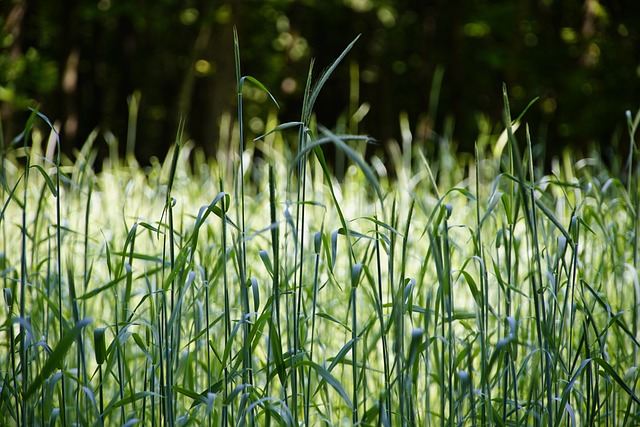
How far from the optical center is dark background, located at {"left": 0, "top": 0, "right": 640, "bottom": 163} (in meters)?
7.03

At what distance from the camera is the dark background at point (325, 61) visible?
7.03m

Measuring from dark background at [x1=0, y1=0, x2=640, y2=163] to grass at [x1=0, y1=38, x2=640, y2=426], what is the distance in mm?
2959

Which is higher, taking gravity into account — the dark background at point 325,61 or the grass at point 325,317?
the dark background at point 325,61

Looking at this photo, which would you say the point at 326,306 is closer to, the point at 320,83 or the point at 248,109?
the point at 320,83

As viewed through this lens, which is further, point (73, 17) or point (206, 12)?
point (73, 17)

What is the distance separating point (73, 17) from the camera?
870 cm

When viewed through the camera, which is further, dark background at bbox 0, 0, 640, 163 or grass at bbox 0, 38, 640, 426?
dark background at bbox 0, 0, 640, 163

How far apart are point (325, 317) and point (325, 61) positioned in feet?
38.7

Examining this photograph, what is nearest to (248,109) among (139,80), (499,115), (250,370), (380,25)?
(139,80)

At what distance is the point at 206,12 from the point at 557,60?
4.33 m

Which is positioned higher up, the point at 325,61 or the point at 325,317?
the point at 325,61

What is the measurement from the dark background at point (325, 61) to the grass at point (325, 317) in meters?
2.96

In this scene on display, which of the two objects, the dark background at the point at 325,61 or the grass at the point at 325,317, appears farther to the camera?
the dark background at the point at 325,61

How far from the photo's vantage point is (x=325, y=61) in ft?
41.1
